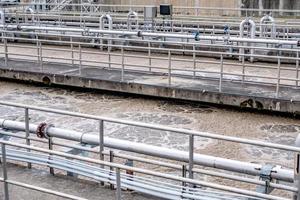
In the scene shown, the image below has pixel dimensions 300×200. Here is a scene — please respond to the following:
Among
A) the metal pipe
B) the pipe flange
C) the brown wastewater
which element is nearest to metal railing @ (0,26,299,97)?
the brown wastewater

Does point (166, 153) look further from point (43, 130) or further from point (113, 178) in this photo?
point (43, 130)

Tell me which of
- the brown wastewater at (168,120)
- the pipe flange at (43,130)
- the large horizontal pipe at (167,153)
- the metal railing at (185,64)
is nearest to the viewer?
the large horizontal pipe at (167,153)

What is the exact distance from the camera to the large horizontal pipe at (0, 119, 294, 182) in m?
5.11

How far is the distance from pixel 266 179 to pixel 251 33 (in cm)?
1001

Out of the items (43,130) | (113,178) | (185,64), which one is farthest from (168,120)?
(113,178)

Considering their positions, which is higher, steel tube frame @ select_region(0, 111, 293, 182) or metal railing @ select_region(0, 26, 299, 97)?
metal railing @ select_region(0, 26, 299, 97)

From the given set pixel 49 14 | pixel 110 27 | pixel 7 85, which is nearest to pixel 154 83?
pixel 7 85

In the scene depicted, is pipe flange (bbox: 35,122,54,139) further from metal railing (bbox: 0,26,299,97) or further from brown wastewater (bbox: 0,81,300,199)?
metal railing (bbox: 0,26,299,97)

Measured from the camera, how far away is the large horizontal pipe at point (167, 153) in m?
5.11

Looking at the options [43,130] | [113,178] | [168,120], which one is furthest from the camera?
[168,120]

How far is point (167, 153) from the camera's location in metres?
5.67

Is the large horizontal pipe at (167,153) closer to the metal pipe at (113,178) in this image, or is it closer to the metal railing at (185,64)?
the metal pipe at (113,178)

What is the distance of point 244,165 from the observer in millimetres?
5270

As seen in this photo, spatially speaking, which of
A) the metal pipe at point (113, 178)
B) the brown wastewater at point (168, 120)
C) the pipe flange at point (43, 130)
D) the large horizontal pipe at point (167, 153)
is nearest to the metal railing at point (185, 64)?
the brown wastewater at point (168, 120)
